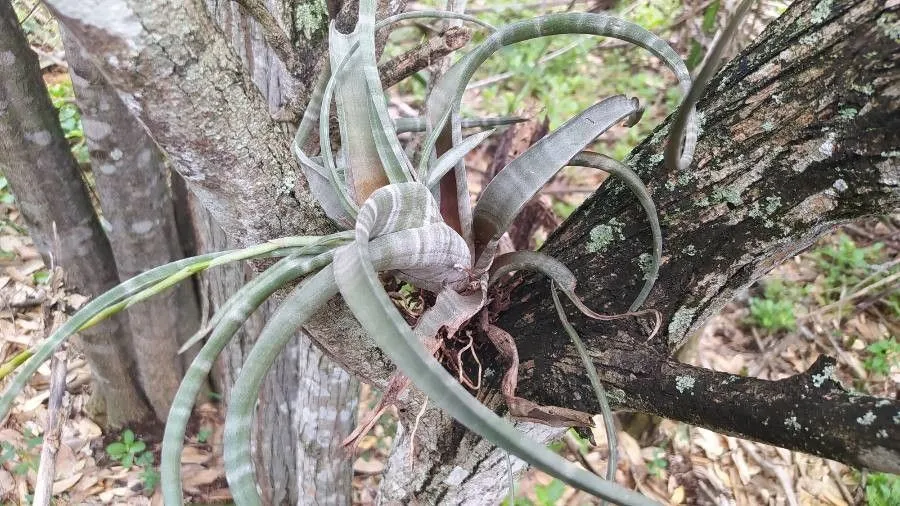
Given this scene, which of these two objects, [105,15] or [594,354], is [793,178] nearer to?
→ [594,354]

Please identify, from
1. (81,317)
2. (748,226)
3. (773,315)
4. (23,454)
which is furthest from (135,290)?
(773,315)

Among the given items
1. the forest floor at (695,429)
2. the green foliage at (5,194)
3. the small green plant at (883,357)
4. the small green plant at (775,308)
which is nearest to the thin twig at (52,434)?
the forest floor at (695,429)

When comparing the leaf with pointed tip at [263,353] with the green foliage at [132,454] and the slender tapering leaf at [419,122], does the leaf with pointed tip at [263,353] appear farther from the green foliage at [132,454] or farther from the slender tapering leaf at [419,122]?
the green foliage at [132,454]

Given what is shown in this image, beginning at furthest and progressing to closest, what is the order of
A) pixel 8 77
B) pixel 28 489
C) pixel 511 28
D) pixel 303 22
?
pixel 28 489, pixel 8 77, pixel 303 22, pixel 511 28

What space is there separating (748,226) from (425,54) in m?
0.40

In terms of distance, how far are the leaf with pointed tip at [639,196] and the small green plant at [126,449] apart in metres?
1.48

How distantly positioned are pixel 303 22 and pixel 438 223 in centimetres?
42

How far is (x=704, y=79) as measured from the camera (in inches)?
14.0

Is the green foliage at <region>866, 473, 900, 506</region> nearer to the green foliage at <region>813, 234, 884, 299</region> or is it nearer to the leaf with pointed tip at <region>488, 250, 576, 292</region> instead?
the green foliage at <region>813, 234, 884, 299</region>

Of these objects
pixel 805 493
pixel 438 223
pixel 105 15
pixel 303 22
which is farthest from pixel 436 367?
pixel 805 493

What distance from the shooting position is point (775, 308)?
1.79m

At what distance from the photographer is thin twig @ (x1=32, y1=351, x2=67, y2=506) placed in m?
0.62

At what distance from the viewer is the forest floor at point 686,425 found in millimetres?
1510

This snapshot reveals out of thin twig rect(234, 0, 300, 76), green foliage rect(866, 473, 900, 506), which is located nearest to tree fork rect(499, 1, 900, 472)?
thin twig rect(234, 0, 300, 76)
